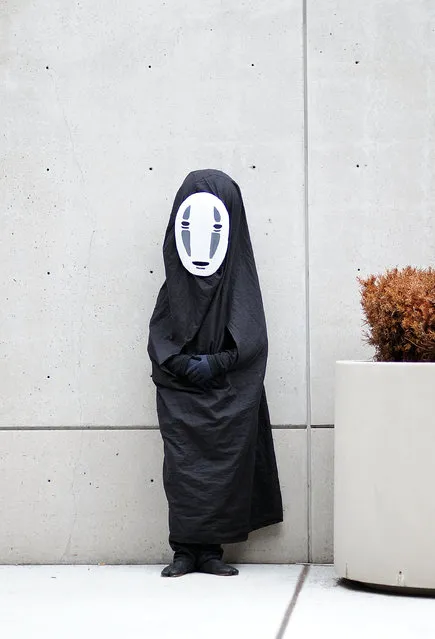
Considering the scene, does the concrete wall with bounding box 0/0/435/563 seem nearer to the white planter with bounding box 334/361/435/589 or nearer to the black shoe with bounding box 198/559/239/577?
the black shoe with bounding box 198/559/239/577

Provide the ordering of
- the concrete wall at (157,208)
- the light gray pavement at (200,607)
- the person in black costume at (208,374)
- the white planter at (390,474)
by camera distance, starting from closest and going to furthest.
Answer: the light gray pavement at (200,607) < the white planter at (390,474) < the person in black costume at (208,374) < the concrete wall at (157,208)

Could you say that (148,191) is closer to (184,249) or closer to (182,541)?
(184,249)

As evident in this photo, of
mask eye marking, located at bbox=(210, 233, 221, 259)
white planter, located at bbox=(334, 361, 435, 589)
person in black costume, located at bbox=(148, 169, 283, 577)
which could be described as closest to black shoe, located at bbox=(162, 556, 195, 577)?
person in black costume, located at bbox=(148, 169, 283, 577)

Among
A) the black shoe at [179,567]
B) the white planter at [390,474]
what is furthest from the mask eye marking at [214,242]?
the black shoe at [179,567]

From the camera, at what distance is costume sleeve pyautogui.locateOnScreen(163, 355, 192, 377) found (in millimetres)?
4953

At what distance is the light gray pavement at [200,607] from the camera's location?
12.8 feet

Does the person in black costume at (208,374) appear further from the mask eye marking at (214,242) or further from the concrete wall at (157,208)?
the concrete wall at (157,208)

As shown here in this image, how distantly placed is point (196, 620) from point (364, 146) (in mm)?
2568

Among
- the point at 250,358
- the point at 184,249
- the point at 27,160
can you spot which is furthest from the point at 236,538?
the point at 27,160

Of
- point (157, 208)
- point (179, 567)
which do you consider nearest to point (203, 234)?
point (157, 208)

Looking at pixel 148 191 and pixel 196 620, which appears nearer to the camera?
pixel 196 620

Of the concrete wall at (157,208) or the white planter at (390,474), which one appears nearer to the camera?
the white planter at (390,474)

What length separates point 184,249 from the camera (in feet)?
16.4

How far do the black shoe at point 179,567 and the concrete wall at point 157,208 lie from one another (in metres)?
0.39
